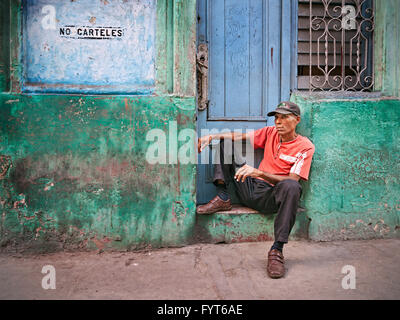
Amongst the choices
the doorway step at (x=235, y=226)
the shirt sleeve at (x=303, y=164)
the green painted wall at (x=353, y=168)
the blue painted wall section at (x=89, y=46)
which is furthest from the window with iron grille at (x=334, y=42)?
the blue painted wall section at (x=89, y=46)

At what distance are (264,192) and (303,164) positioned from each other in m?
0.42

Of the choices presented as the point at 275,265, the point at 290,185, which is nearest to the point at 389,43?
the point at 290,185

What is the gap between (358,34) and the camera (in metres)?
3.27

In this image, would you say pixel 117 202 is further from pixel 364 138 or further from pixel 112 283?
pixel 364 138

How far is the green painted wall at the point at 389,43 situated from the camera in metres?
3.16

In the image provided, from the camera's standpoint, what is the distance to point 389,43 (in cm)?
318

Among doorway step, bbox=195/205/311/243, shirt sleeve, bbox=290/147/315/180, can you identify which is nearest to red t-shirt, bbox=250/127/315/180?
shirt sleeve, bbox=290/147/315/180

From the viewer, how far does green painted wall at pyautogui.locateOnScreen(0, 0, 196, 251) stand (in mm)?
2703

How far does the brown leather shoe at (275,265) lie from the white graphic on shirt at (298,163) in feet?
2.36

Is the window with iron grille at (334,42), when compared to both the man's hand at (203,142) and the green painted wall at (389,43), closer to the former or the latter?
the green painted wall at (389,43)

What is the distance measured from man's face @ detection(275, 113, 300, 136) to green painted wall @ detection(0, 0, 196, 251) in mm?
761

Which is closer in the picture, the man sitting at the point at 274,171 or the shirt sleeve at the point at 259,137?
the man sitting at the point at 274,171

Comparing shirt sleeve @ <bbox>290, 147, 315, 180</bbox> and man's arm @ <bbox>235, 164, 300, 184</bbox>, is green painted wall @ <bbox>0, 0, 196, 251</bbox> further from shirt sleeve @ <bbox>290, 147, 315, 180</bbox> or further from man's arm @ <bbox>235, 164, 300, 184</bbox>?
shirt sleeve @ <bbox>290, 147, 315, 180</bbox>
